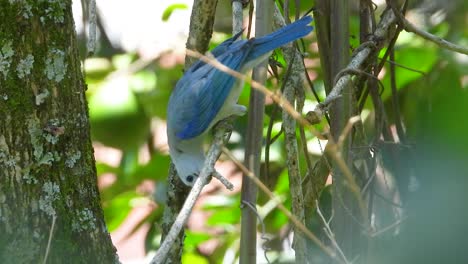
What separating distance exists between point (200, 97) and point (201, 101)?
20 millimetres

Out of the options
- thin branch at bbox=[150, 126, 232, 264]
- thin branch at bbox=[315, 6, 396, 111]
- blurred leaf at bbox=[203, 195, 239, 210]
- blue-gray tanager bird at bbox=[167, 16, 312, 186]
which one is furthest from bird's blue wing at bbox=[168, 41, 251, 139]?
thin branch at bbox=[150, 126, 232, 264]

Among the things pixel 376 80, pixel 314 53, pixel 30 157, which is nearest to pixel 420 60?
pixel 376 80

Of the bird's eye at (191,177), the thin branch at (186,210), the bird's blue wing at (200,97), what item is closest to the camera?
the thin branch at (186,210)

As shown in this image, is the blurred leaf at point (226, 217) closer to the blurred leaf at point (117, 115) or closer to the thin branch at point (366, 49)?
the blurred leaf at point (117, 115)

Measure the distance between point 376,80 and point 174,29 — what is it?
4.67 feet

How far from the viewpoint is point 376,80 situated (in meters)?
2.22

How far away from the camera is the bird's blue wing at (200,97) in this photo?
2.76 metres

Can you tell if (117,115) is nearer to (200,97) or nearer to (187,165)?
(200,97)

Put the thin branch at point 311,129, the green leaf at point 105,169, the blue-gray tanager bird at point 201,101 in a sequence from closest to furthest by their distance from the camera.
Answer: the thin branch at point 311,129 < the blue-gray tanager bird at point 201,101 < the green leaf at point 105,169

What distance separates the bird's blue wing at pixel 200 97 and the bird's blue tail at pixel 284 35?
34 cm

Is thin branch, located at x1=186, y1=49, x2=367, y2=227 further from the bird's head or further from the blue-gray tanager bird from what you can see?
the blue-gray tanager bird

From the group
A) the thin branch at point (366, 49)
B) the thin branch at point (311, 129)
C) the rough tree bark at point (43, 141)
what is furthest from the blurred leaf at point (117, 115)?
the thin branch at point (311, 129)

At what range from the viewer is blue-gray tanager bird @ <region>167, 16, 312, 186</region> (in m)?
2.64

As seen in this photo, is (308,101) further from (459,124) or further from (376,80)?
(459,124)
